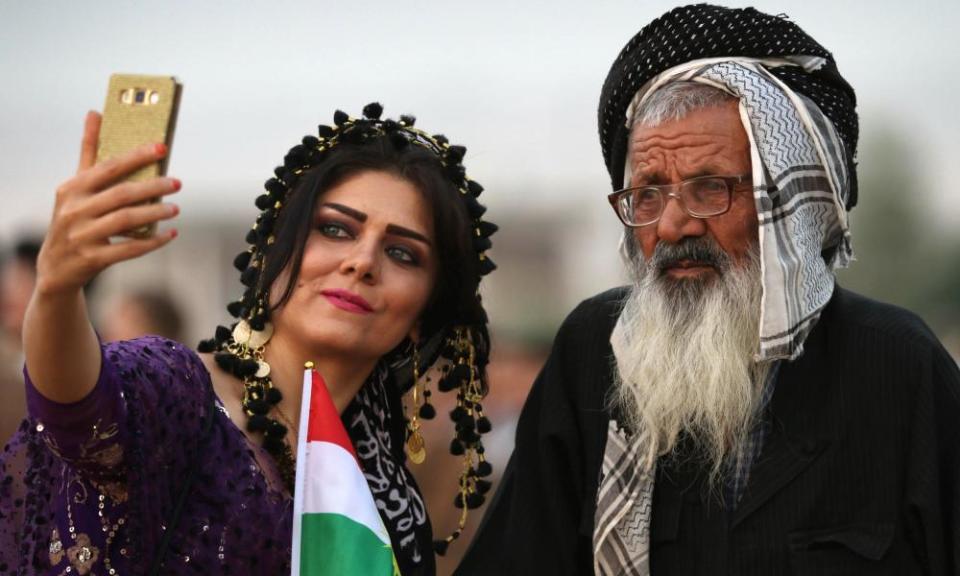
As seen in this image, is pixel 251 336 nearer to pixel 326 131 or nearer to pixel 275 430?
pixel 275 430

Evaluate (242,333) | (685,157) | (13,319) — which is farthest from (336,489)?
(13,319)

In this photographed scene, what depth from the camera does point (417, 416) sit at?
12.7 ft

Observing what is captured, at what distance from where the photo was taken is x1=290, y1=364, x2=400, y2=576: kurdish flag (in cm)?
308

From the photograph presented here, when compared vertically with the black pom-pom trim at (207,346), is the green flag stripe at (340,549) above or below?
below

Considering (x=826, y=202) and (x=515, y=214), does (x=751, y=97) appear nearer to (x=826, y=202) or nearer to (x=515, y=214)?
(x=826, y=202)

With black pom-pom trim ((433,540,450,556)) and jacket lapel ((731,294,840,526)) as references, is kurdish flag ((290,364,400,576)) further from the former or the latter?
jacket lapel ((731,294,840,526))

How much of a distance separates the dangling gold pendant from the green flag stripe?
646 millimetres

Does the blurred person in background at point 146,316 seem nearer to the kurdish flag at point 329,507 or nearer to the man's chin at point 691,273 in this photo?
the kurdish flag at point 329,507

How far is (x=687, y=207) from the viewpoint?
340cm

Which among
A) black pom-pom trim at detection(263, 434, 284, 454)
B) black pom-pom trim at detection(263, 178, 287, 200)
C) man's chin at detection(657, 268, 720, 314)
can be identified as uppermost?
black pom-pom trim at detection(263, 178, 287, 200)

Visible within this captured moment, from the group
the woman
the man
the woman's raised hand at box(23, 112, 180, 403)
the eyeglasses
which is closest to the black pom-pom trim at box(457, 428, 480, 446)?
the woman

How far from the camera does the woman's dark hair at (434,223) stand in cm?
345

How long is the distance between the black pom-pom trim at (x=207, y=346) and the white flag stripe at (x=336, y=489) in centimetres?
46

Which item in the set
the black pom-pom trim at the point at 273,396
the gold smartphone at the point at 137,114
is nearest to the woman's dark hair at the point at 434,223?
the black pom-pom trim at the point at 273,396
